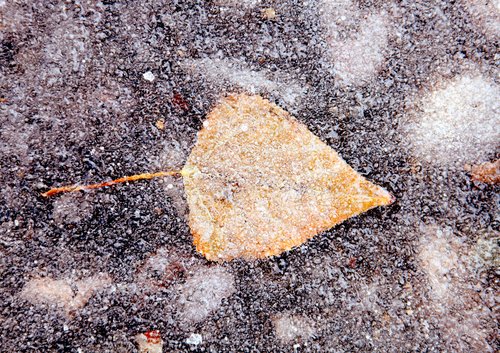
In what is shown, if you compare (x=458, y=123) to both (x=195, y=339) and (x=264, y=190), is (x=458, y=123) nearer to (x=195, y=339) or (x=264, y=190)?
(x=264, y=190)

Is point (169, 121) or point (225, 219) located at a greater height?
point (169, 121)

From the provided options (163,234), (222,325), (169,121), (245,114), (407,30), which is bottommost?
(222,325)

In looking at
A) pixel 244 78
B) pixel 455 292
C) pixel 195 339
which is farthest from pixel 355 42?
pixel 195 339

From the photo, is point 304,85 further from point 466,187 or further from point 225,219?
point 466,187

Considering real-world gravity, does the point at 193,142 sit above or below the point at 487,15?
below

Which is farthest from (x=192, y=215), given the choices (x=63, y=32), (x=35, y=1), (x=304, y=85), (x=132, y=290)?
(x=35, y=1)

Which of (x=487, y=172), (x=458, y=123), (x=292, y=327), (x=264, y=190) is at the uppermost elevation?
(x=458, y=123)

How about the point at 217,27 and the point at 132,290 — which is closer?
the point at 132,290
